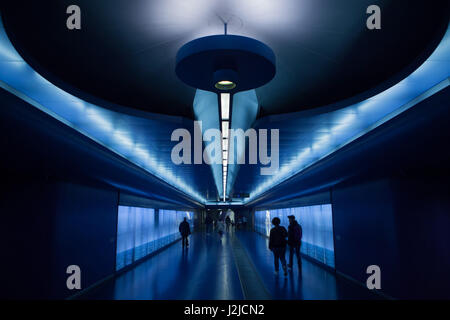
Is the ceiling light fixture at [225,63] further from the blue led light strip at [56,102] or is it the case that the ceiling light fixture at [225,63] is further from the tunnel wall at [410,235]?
the tunnel wall at [410,235]

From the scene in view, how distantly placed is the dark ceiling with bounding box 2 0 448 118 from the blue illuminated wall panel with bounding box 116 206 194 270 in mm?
8260

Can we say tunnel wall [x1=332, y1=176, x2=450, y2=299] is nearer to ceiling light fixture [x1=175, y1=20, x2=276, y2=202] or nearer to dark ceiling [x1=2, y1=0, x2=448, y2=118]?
dark ceiling [x1=2, y1=0, x2=448, y2=118]

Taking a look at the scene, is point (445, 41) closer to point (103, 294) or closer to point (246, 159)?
point (246, 159)

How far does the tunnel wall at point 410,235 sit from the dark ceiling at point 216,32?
391 centimetres

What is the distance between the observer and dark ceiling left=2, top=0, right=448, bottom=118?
8.11ft

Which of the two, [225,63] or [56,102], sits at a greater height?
[56,102]

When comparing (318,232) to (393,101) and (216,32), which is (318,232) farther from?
(216,32)

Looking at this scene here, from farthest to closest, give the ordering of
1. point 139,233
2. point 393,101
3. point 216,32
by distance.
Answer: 1. point 139,233
2. point 393,101
3. point 216,32

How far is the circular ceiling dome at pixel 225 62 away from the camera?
213 cm

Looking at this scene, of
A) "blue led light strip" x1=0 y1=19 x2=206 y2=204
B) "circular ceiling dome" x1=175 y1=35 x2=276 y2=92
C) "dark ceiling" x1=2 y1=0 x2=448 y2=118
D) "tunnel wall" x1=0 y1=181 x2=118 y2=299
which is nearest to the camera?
"circular ceiling dome" x1=175 y1=35 x2=276 y2=92

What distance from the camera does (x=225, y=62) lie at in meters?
2.29

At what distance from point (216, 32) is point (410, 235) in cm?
627

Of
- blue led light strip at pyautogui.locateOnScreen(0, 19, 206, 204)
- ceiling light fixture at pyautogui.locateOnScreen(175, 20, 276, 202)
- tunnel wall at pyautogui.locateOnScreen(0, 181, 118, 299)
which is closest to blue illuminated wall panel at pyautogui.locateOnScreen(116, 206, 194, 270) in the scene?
tunnel wall at pyautogui.locateOnScreen(0, 181, 118, 299)

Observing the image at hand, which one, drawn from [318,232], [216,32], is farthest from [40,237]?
[318,232]
